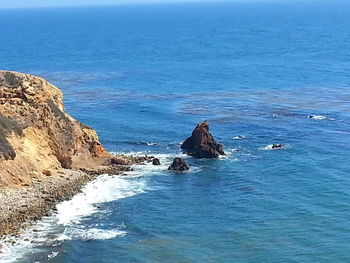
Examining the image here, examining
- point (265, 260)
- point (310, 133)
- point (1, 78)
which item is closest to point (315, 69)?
point (310, 133)

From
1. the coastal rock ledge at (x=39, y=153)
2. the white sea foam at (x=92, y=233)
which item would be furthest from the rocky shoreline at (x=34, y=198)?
the white sea foam at (x=92, y=233)

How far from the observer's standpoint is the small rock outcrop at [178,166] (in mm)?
78375

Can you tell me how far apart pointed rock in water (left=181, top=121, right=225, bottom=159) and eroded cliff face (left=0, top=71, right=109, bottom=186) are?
1133 centimetres

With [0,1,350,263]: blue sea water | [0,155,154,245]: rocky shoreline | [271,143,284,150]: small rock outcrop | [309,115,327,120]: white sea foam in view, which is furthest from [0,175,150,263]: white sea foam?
[309,115,327,120]: white sea foam

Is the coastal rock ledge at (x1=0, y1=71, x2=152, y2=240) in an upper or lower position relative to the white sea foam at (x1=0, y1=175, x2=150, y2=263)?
upper

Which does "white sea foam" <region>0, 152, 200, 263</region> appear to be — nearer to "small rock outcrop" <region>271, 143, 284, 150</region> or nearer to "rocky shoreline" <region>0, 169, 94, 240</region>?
"rocky shoreline" <region>0, 169, 94, 240</region>

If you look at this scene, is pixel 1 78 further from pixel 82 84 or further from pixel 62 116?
pixel 82 84

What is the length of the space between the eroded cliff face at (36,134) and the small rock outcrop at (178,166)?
342 inches

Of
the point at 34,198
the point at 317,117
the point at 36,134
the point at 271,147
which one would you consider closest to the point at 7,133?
the point at 36,134

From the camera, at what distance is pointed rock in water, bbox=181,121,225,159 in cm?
8356

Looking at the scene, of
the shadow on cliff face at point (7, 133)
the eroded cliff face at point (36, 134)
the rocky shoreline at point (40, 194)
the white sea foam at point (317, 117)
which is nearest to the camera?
the rocky shoreline at point (40, 194)

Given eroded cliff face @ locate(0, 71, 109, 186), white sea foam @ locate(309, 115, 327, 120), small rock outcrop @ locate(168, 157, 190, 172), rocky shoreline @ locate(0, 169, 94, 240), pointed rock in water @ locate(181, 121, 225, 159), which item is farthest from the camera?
white sea foam @ locate(309, 115, 327, 120)

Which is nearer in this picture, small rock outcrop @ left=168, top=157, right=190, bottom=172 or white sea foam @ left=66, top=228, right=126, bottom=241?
white sea foam @ left=66, top=228, right=126, bottom=241

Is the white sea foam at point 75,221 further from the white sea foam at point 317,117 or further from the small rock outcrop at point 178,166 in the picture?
the white sea foam at point 317,117
